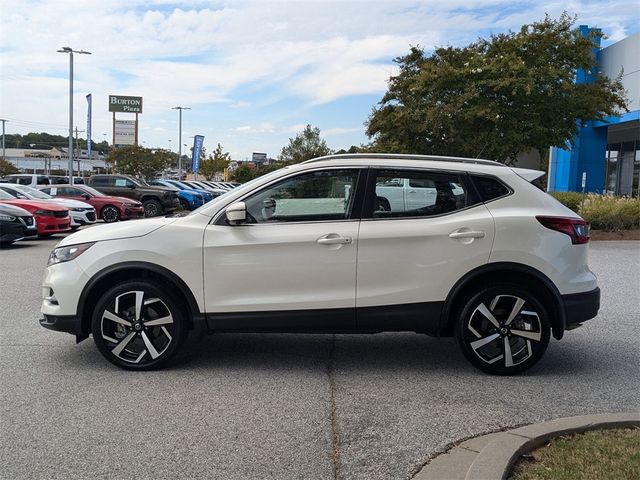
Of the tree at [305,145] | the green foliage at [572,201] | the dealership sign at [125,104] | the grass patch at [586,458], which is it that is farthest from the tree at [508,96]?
the dealership sign at [125,104]

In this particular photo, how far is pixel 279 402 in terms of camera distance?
14.7 ft

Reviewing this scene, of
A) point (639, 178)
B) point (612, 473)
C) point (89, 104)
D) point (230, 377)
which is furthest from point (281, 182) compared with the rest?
point (89, 104)

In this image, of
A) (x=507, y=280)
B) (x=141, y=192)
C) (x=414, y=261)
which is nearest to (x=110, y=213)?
(x=141, y=192)

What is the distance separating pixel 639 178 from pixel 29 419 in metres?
33.9

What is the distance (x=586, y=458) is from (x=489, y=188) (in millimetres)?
2415

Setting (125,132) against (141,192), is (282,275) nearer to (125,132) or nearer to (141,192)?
(141,192)

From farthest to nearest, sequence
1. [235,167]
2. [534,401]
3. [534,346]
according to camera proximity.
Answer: [235,167], [534,346], [534,401]

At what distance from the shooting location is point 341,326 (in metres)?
5.00

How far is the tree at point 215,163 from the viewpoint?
7756 cm

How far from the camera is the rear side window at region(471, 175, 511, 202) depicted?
5.13 meters

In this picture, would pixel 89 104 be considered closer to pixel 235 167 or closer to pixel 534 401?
pixel 235 167

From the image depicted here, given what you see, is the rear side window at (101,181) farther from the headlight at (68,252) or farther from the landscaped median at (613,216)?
the headlight at (68,252)

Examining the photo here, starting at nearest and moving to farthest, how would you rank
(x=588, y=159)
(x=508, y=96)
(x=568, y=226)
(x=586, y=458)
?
(x=586, y=458) < (x=568, y=226) < (x=508, y=96) < (x=588, y=159)

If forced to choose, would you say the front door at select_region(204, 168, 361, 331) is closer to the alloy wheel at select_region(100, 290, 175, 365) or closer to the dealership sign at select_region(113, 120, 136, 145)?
the alloy wheel at select_region(100, 290, 175, 365)
